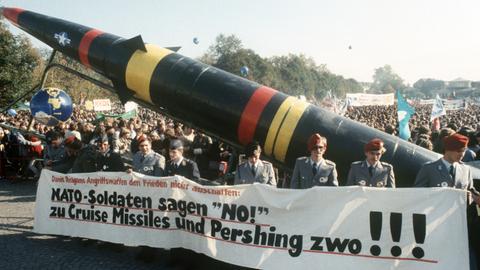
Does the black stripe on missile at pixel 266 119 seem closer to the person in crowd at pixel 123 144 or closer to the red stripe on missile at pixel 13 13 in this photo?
the person in crowd at pixel 123 144

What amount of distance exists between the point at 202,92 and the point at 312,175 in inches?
104

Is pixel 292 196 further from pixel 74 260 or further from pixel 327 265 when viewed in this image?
pixel 74 260

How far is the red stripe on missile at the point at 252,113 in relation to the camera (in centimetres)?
652

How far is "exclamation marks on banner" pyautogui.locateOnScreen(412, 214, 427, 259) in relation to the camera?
397 cm

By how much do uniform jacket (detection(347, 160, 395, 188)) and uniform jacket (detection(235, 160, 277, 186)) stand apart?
3.60 feet

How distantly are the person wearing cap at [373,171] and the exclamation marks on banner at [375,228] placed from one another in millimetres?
754

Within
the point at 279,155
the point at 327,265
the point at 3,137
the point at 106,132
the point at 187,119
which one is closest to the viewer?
the point at 327,265

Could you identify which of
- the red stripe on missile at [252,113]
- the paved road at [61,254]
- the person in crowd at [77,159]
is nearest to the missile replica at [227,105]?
the red stripe on missile at [252,113]

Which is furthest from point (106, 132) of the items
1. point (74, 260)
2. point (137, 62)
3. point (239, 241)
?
point (239, 241)

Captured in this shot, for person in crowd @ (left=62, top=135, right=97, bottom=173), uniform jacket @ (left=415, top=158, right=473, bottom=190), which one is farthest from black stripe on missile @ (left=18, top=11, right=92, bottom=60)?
uniform jacket @ (left=415, top=158, right=473, bottom=190)

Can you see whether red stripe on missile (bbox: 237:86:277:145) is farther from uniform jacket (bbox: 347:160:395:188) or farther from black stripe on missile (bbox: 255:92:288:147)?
uniform jacket (bbox: 347:160:395:188)

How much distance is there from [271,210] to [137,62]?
14.1 ft

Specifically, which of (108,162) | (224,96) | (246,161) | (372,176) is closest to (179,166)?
(246,161)

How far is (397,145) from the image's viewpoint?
590 cm
